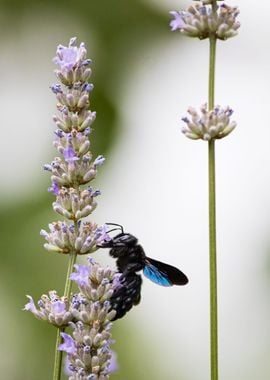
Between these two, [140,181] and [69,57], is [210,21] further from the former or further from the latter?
[140,181]

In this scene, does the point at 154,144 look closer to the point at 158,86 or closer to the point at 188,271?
the point at 158,86

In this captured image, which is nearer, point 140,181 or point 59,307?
point 59,307

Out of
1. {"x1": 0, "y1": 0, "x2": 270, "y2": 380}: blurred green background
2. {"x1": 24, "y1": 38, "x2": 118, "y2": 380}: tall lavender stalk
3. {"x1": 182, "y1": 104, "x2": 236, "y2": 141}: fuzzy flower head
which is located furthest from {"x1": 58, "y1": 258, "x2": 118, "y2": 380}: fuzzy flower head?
{"x1": 0, "y1": 0, "x2": 270, "y2": 380}: blurred green background

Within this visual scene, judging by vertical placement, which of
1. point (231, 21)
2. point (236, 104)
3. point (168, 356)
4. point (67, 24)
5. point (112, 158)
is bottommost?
point (168, 356)

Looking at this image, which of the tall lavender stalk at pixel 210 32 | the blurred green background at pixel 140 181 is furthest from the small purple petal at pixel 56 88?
the blurred green background at pixel 140 181

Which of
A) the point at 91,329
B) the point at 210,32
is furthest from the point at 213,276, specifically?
the point at 210,32

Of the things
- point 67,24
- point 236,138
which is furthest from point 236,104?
point 67,24
